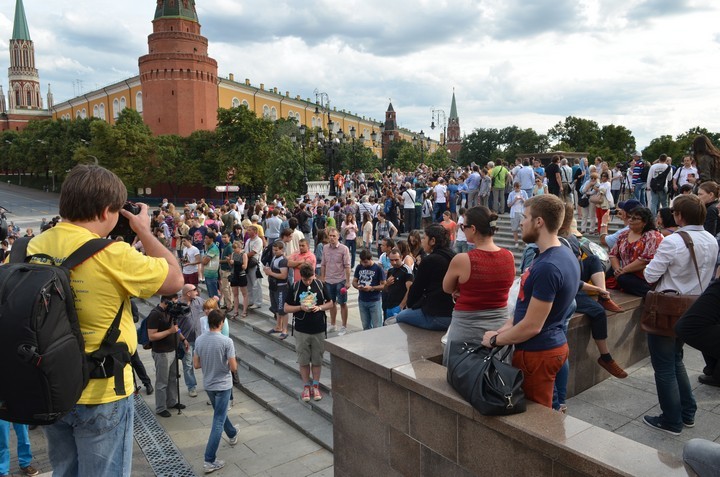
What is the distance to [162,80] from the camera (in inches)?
2537

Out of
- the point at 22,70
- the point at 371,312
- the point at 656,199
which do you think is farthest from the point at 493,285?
the point at 22,70

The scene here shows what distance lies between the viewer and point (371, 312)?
828 cm

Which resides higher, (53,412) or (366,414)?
(53,412)

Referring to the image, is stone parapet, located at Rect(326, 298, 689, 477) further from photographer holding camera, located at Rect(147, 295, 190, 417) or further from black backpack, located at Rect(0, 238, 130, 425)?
photographer holding camera, located at Rect(147, 295, 190, 417)

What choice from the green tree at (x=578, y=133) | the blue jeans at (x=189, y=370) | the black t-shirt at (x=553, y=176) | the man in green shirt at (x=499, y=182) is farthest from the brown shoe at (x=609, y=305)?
the green tree at (x=578, y=133)

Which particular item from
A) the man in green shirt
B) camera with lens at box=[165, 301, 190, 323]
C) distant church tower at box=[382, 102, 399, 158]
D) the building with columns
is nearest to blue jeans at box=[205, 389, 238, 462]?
camera with lens at box=[165, 301, 190, 323]

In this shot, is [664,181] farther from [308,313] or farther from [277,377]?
[277,377]

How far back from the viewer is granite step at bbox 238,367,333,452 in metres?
6.77

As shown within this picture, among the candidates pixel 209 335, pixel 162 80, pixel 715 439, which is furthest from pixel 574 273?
pixel 162 80

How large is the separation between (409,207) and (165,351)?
1160cm

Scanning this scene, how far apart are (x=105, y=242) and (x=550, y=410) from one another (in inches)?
102

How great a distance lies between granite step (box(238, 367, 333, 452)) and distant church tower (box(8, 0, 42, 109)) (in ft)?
423

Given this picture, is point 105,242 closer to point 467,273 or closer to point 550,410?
point 467,273

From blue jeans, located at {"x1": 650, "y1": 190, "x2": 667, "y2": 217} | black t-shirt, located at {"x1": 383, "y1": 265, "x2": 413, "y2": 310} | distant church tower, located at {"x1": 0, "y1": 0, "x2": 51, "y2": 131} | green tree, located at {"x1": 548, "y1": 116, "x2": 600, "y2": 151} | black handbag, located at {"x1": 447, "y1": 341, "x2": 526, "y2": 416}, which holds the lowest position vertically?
black t-shirt, located at {"x1": 383, "y1": 265, "x2": 413, "y2": 310}
